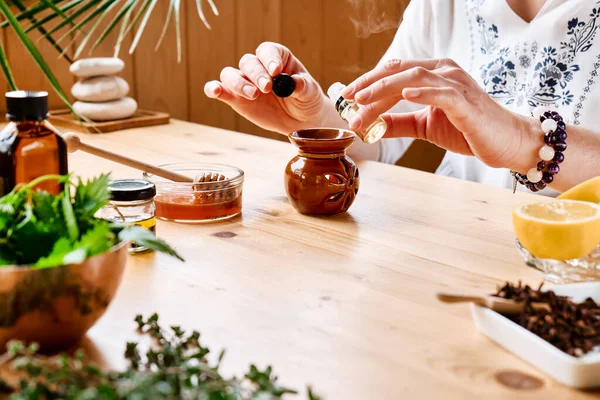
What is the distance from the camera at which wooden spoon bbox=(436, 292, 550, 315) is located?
80 cm

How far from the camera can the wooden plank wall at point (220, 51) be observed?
8.44 feet

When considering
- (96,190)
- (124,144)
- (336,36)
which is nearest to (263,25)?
(336,36)

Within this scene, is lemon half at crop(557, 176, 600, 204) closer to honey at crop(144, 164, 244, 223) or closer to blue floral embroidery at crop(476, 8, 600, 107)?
honey at crop(144, 164, 244, 223)

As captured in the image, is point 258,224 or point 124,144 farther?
point 124,144

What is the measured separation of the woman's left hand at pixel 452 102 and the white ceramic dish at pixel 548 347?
1.47ft

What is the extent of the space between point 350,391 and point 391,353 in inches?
3.8

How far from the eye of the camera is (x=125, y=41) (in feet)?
8.68

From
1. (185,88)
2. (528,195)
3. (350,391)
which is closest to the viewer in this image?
(350,391)

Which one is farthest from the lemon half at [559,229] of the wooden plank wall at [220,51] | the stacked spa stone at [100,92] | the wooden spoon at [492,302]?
the wooden plank wall at [220,51]

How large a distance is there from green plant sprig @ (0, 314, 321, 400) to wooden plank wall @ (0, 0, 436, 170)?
1959mm

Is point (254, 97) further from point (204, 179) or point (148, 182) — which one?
point (148, 182)

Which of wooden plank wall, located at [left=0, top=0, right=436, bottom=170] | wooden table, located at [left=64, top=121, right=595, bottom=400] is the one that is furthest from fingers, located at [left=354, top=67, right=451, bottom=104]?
wooden plank wall, located at [left=0, top=0, right=436, bottom=170]

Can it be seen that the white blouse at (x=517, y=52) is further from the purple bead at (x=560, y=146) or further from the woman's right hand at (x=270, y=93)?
the woman's right hand at (x=270, y=93)

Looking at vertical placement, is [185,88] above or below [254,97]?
below
